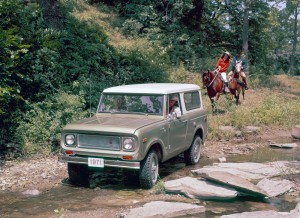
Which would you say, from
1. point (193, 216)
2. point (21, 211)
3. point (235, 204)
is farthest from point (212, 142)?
point (21, 211)

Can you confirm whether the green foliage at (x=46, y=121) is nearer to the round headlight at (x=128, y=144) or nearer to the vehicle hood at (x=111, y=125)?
the vehicle hood at (x=111, y=125)

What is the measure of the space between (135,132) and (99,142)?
31.7 inches

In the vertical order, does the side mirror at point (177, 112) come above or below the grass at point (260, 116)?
above

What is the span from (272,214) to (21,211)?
4164 mm

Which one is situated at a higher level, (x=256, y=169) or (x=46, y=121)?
(x=46, y=121)

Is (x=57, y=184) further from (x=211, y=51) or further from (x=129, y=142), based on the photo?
(x=211, y=51)

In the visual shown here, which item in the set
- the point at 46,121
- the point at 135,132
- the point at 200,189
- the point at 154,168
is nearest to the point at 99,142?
the point at 135,132

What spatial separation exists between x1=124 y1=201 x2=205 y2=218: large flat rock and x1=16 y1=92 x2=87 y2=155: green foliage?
14.9 ft

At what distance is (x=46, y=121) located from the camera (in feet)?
35.3

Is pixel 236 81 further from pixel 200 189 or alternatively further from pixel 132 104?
pixel 200 189

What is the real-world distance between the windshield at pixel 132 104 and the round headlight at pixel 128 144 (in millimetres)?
1222

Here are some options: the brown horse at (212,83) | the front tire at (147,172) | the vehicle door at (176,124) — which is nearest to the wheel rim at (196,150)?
the vehicle door at (176,124)

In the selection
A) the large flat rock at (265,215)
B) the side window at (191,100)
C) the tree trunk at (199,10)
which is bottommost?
the large flat rock at (265,215)

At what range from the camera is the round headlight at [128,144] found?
23.7ft
